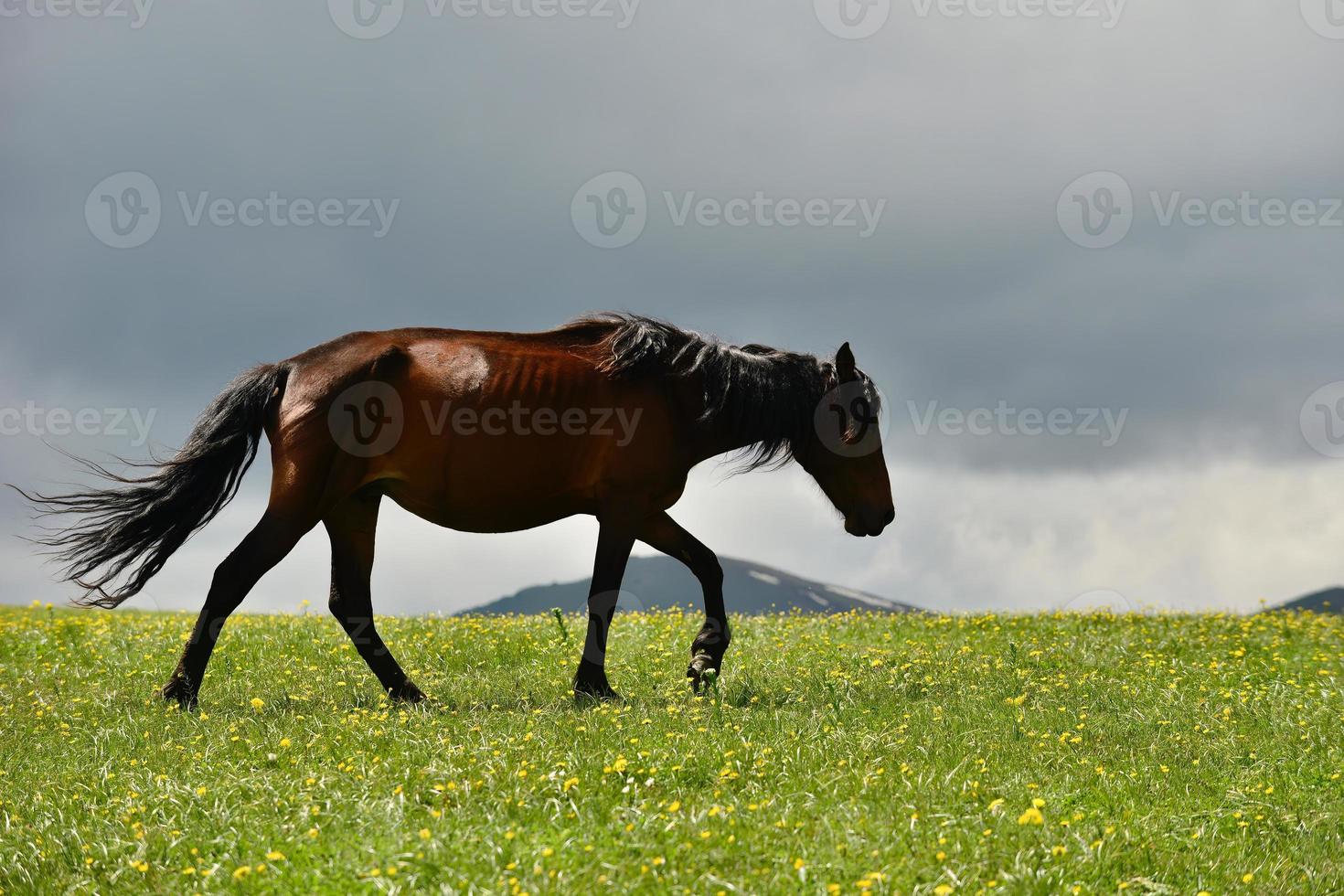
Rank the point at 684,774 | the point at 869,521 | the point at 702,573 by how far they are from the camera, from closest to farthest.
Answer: the point at 684,774, the point at 702,573, the point at 869,521

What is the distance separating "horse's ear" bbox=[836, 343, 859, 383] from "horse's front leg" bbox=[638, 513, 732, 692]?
2.13 meters

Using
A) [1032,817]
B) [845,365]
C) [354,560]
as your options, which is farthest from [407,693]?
[1032,817]

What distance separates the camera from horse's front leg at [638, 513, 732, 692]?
Answer: 446 inches

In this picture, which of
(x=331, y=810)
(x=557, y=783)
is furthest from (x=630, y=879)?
(x=331, y=810)

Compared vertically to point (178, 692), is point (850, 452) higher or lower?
higher

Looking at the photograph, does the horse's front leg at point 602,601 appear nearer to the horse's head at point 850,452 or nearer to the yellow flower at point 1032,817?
the horse's head at point 850,452

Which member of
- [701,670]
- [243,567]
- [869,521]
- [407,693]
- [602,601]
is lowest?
[407,693]

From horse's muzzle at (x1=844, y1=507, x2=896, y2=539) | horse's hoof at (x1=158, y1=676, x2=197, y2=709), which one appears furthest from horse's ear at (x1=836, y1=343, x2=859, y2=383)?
horse's hoof at (x1=158, y1=676, x2=197, y2=709)

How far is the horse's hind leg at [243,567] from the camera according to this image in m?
10.6

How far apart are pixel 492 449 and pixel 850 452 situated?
351 cm

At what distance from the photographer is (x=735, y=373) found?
11.2 meters

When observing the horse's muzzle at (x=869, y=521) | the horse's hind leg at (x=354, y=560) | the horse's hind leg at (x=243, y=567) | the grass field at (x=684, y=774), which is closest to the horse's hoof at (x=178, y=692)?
the horse's hind leg at (x=243, y=567)

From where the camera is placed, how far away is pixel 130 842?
6785 millimetres

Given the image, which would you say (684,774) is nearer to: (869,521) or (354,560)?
(869,521)
